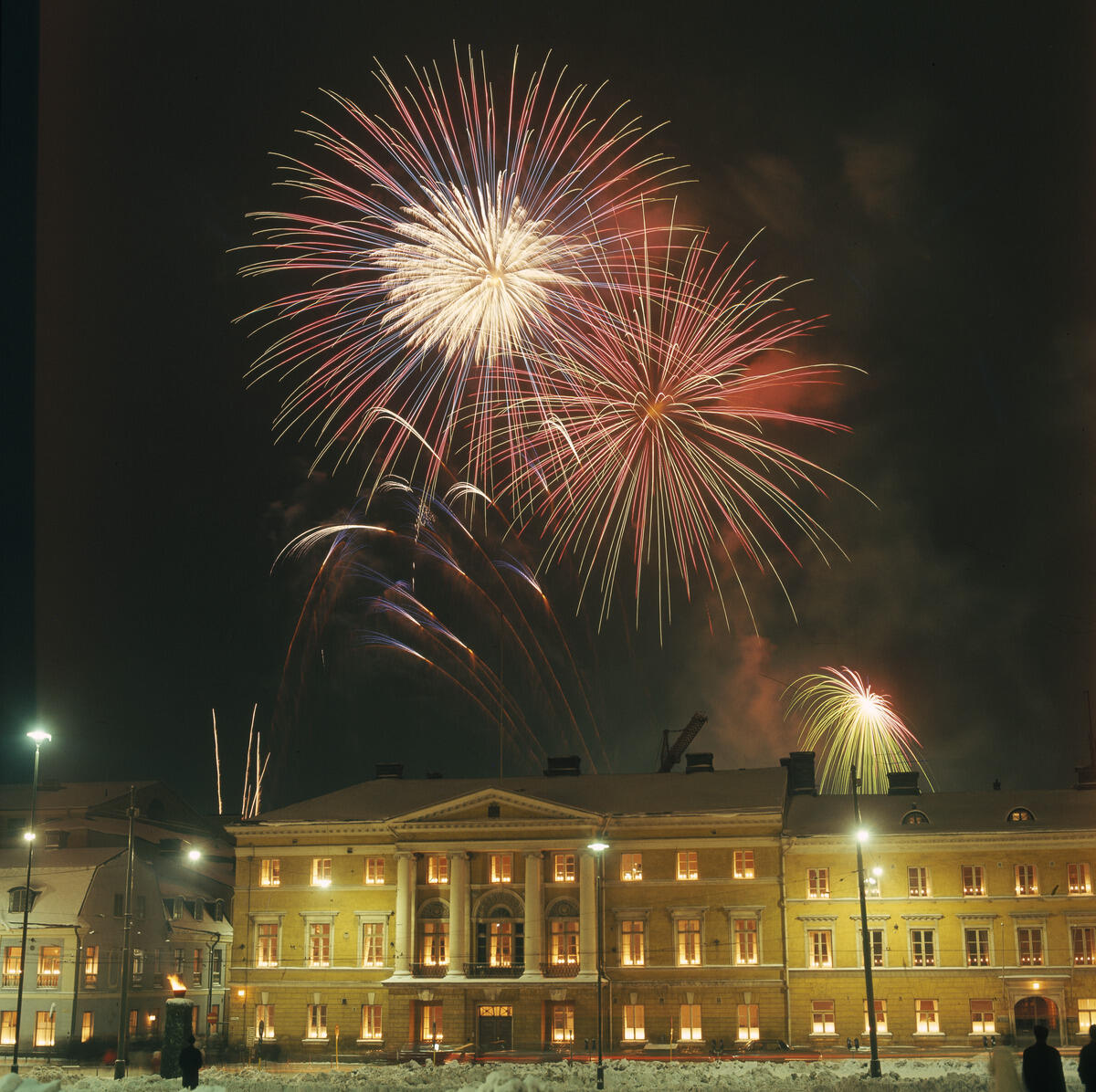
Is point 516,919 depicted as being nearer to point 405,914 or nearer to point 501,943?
point 501,943

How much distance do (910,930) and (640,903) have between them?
12343mm

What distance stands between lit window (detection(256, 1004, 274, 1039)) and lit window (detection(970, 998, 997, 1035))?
107ft

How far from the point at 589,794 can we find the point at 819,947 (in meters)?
13.7

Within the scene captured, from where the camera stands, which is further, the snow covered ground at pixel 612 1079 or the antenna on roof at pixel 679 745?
the antenna on roof at pixel 679 745

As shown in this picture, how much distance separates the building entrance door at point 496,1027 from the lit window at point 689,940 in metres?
8.25


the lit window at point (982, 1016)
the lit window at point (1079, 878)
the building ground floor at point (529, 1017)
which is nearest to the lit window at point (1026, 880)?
the lit window at point (1079, 878)

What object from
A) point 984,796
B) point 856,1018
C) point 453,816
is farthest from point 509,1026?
point 984,796

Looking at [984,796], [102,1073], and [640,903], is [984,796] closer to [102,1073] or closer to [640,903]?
[640,903]

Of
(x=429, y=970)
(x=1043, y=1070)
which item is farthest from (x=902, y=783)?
(x=1043, y=1070)

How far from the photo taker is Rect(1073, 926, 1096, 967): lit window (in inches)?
2345

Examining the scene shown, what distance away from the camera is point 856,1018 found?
60594 mm

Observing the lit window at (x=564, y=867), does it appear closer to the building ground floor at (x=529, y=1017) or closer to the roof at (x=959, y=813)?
the building ground floor at (x=529, y=1017)

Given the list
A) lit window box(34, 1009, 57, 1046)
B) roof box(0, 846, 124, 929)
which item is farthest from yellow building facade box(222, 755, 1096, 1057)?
lit window box(34, 1009, 57, 1046)

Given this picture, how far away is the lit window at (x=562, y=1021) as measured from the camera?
204 feet
